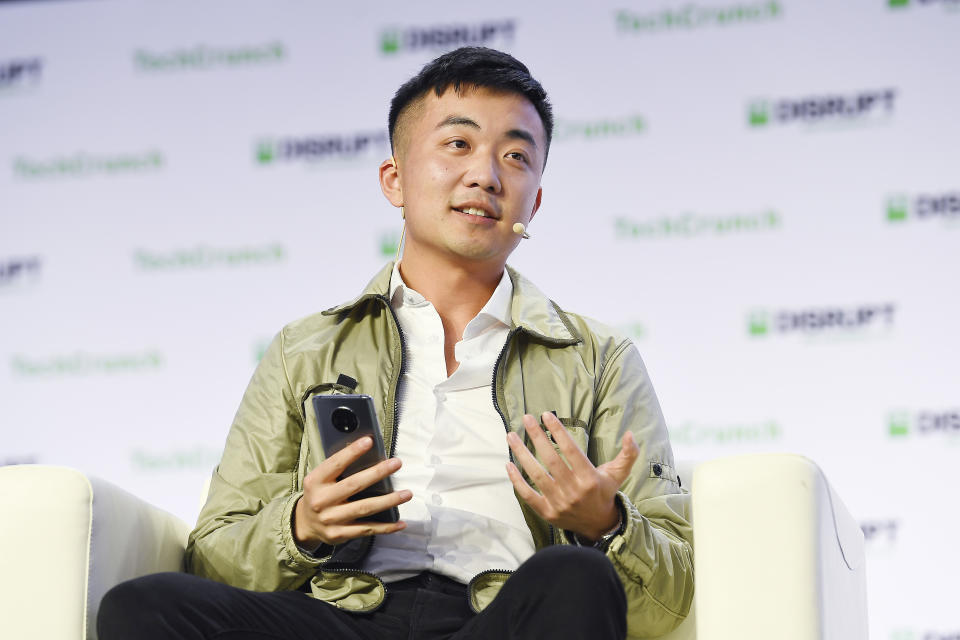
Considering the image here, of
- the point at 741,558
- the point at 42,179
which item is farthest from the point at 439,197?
the point at 42,179

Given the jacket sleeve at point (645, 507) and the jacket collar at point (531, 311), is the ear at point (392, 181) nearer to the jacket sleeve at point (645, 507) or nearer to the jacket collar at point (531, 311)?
the jacket collar at point (531, 311)

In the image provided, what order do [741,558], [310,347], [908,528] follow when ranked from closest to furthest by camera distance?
[741,558] < [310,347] < [908,528]

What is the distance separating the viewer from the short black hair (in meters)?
1.69

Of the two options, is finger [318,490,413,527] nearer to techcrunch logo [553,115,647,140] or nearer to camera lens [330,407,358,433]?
camera lens [330,407,358,433]

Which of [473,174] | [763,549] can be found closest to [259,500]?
[473,174]

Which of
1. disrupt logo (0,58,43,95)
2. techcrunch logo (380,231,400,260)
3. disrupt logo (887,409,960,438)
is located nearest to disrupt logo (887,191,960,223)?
disrupt logo (887,409,960,438)

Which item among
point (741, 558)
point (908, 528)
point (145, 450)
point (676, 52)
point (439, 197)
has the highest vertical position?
point (676, 52)

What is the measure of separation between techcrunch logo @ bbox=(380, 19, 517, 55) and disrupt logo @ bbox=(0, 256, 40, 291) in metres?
1.32

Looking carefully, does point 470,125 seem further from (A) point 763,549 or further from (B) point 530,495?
(A) point 763,549

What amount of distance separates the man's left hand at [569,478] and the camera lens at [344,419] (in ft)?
0.64

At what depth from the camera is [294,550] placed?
1342 millimetres

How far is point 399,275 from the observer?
175cm

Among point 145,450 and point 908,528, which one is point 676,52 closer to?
point 908,528

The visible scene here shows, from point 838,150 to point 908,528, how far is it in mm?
1097
